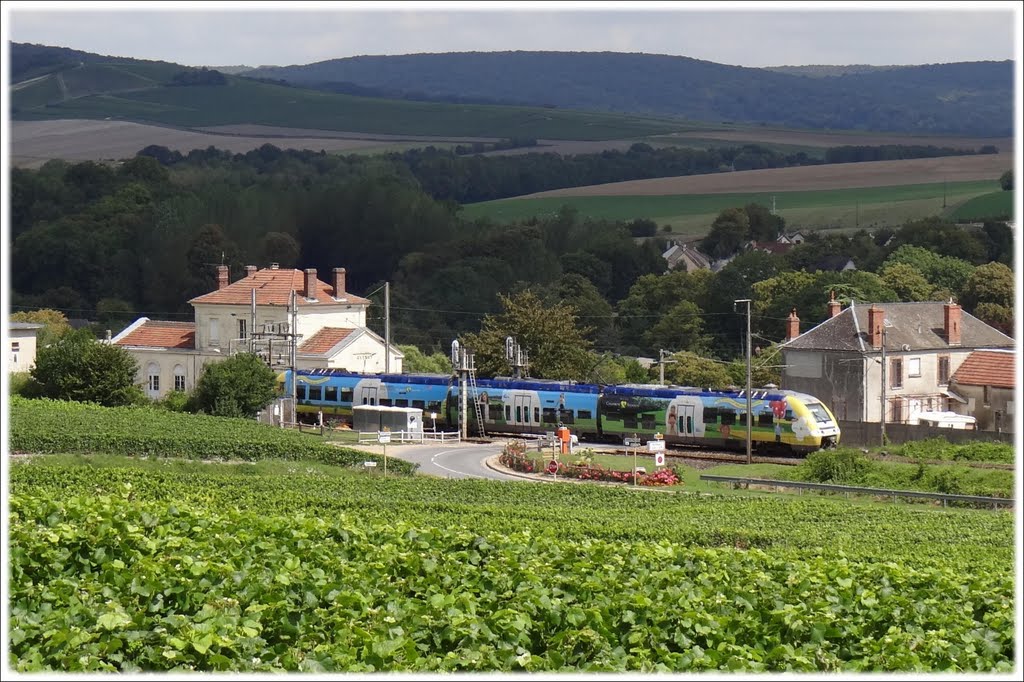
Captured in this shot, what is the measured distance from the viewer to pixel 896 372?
5506cm

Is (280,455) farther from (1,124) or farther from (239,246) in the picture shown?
(239,246)

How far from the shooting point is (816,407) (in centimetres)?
4634

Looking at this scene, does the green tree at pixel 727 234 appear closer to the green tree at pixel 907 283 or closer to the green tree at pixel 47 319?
the green tree at pixel 907 283

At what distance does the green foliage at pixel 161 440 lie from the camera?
1654 inches

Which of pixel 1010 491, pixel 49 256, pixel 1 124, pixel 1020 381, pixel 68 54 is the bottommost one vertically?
pixel 1010 491

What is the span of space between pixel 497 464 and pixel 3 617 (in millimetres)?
35152

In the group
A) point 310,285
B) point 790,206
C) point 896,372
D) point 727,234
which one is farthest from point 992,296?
point 790,206

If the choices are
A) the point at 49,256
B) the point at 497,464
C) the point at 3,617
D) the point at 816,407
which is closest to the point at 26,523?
the point at 3,617

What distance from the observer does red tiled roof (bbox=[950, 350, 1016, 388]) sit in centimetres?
5428

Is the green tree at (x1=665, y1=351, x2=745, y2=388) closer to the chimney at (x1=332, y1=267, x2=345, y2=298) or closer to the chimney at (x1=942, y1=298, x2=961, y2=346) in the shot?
the chimney at (x1=942, y1=298, x2=961, y2=346)

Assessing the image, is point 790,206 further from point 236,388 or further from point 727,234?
point 236,388

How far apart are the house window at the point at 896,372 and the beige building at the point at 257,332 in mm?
22024

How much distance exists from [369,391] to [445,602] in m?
39.7

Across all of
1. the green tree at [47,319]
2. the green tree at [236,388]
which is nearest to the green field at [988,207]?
the green tree at [47,319]
